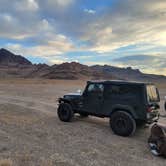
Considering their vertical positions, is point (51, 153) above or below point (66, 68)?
below

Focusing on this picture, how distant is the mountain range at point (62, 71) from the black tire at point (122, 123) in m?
71.8

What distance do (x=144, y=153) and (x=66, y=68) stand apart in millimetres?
87435

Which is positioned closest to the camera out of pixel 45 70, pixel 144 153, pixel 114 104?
pixel 144 153

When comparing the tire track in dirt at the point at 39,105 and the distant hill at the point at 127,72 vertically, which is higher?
the distant hill at the point at 127,72

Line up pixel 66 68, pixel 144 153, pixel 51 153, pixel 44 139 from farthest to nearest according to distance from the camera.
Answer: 1. pixel 66 68
2. pixel 44 139
3. pixel 144 153
4. pixel 51 153

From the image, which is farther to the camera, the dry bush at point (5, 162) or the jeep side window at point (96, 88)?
the jeep side window at point (96, 88)

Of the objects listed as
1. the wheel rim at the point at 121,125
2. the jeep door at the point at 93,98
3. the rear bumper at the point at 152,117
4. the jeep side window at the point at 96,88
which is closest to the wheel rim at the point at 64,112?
the jeep door at the point at 93,98

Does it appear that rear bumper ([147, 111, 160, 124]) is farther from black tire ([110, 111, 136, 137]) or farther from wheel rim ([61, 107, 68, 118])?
wheel rim ([61, 107, 68, 118])

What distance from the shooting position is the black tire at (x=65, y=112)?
31.1 ft

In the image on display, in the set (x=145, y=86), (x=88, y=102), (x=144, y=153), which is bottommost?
(x=144, y=153)

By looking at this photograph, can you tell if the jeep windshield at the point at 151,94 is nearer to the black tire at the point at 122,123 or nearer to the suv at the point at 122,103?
the suv at the point at 122,103

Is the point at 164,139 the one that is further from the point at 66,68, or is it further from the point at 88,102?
the point at 66,68

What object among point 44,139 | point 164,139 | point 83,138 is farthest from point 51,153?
Result: point 164,139

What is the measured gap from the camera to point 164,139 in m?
6.12
